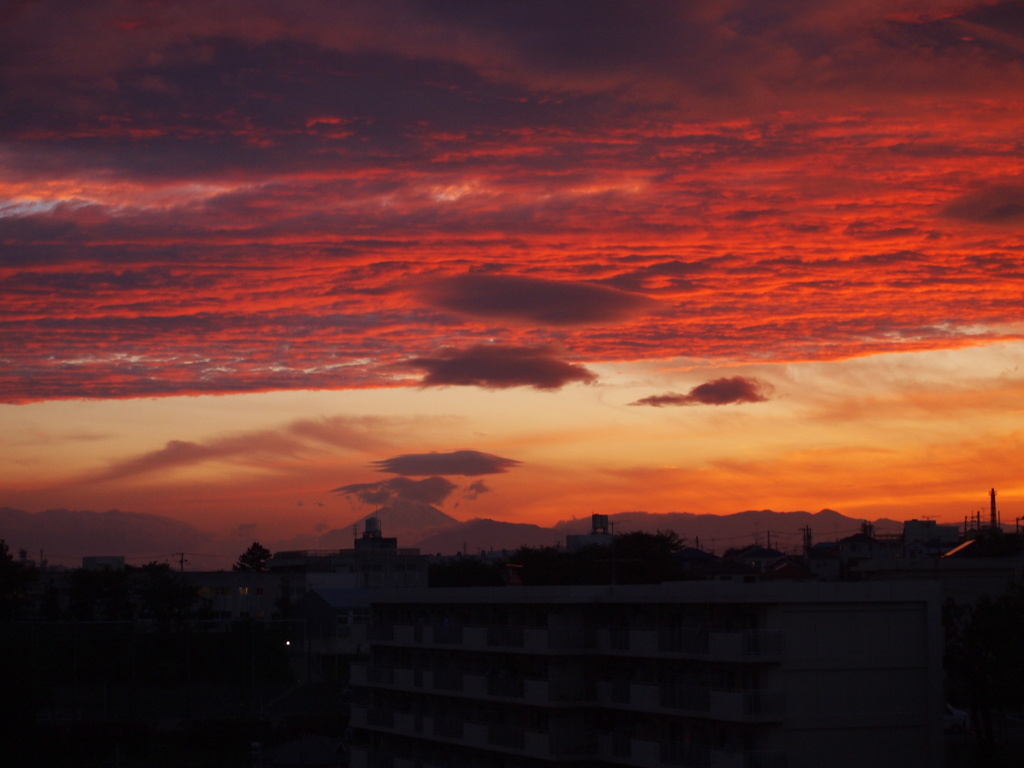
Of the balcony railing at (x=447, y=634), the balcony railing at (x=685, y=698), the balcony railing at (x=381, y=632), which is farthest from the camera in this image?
the balcony railing at (x=381, y=632)

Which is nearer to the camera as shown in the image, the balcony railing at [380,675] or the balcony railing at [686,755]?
the balcony railing at [686,755]

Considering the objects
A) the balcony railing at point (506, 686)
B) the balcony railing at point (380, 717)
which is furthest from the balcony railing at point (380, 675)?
the balcony railing at point (506, 686)

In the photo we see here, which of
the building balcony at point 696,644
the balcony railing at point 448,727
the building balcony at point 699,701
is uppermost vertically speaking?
the building balcony at point 696,644

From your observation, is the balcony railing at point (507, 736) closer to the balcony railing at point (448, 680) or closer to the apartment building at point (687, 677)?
the apartment building at point (687, 677)

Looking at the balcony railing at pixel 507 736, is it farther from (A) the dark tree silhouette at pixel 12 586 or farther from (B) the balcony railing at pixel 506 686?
(A) the dark tree silhouette at pixel 12 586

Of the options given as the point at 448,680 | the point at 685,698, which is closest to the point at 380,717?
the point at 448,680

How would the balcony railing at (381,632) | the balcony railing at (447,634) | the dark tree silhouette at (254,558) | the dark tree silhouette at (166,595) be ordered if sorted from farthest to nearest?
the dark tree silhouette at (254,558)
the dark tree silhouette at (166,595)
the balcony railing at (381,632)
the balcony railing at (447,634)

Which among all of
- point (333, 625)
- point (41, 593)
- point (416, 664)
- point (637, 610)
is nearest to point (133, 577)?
point (41, 593)

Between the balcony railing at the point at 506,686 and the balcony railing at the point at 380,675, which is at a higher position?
the balcony railing at the point at 506,686

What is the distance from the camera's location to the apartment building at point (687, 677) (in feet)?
105

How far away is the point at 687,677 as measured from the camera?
3491 centimetres

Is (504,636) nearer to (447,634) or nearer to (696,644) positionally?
(447,634)

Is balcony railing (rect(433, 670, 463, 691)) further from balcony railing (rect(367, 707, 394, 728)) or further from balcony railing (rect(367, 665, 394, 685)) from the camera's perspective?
balcony railing (rect(367, 707, 394, 728))

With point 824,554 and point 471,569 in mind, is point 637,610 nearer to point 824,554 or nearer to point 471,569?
point 471,569
